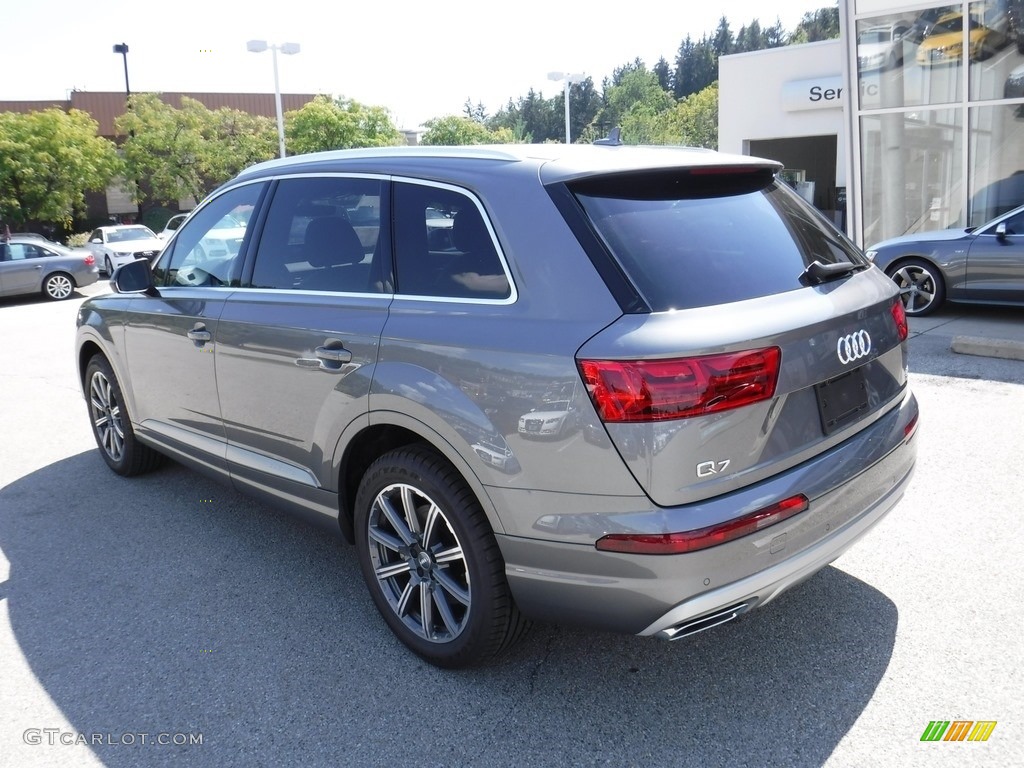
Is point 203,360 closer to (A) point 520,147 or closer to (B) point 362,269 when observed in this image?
(B) point 362,269

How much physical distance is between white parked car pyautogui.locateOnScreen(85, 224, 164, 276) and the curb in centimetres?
1964

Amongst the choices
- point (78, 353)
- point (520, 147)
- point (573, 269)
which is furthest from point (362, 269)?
point (78, 353)

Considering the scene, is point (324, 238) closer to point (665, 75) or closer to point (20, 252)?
point (20, 252)

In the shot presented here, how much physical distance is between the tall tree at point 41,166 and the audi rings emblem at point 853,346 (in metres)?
36.6

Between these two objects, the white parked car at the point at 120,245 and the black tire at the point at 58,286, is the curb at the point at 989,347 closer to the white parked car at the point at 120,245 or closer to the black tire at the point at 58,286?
the black tire at the point at 58,286

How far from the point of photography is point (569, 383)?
2.52 meters

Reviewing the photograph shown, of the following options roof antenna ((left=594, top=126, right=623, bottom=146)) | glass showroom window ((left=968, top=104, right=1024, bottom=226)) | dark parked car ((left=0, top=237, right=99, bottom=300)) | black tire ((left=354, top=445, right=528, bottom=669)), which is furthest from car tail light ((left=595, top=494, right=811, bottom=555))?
dark parked car ((left=0, top=237, right=99, bottom=300))

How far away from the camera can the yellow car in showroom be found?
13719 millimetres

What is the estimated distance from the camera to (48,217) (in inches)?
1329

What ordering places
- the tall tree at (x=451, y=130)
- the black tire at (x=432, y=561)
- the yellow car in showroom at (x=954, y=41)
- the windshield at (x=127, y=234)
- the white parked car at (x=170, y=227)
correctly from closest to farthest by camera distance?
the black tire at (x=432, y=561) → the yellow car in showroom at (x=954, y=41) → the windshield at (x=127, y=234) → the white parked car at (x=170, y=227) → the tall tree at (x=451, y=130)

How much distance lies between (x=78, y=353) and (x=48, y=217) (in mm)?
32740

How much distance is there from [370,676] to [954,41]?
15004mm

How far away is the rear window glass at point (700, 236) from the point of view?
2639mm

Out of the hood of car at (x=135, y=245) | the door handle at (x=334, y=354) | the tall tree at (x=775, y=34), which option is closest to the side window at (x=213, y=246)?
the door handle at (x=334, y=354)
